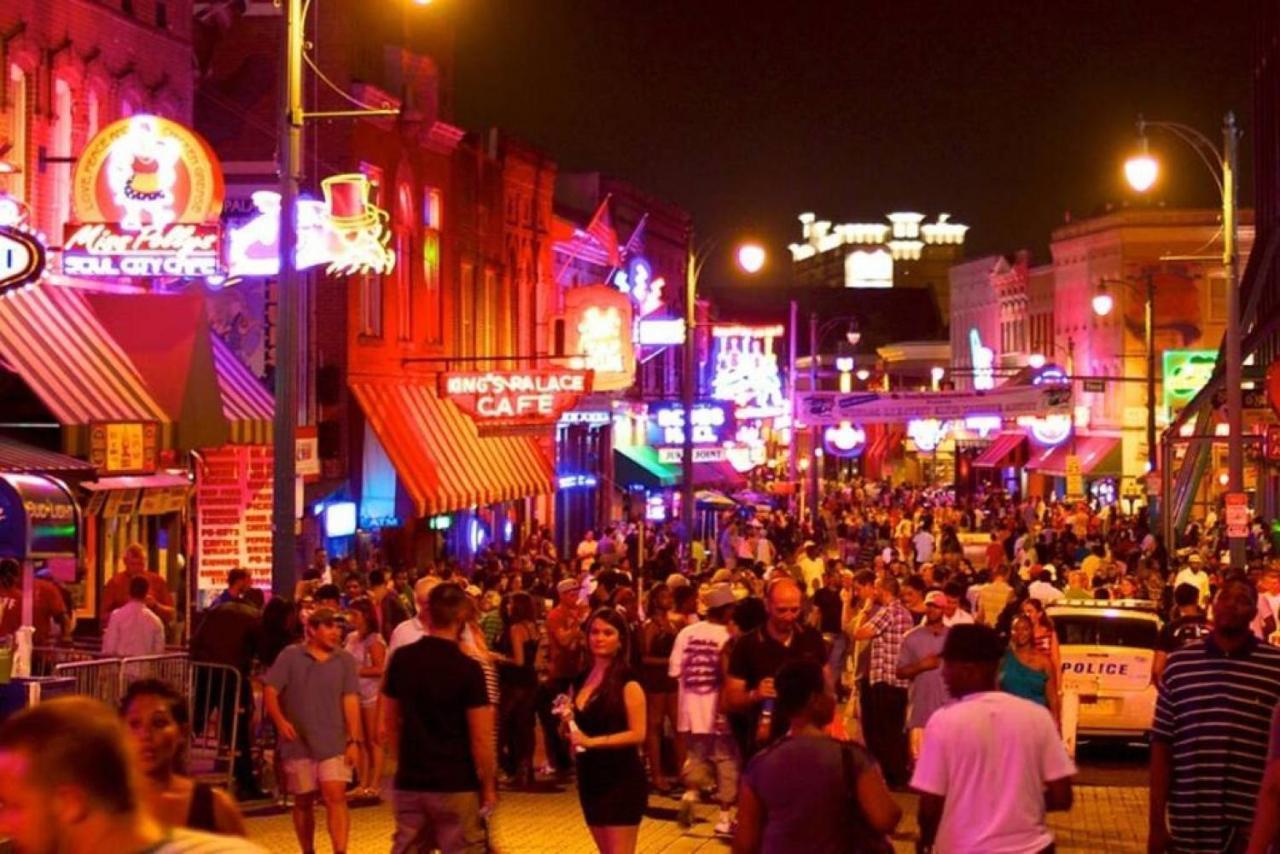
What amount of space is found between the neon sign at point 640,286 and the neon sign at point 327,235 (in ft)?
93.4

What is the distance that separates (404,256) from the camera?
130 ft

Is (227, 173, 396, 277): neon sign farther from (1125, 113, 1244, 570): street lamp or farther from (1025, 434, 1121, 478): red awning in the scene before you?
(1025, 434, 1121, 478): red awning

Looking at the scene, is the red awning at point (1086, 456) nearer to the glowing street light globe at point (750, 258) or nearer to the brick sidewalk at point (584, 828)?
the glowing street light globe at point (750, 258)

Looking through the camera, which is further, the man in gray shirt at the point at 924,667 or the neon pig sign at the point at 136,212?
the neon pig sign at the point at 136,212

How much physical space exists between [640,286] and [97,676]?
4330cm

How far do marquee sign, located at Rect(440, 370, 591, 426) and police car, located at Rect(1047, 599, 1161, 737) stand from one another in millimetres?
16599

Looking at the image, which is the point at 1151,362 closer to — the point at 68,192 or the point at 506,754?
the point at 68,192

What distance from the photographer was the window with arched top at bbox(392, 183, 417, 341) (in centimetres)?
3912

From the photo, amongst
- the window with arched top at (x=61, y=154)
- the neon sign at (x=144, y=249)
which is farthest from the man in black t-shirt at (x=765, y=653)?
the window with arched top at (x=61, y=154)

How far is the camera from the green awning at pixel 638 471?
59344 millimetres

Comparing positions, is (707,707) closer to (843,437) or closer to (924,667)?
(924,667)

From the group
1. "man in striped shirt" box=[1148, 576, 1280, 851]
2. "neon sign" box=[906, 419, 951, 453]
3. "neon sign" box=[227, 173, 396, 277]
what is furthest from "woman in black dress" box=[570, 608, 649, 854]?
"neon sign" box=[906, 419, 951, 453]

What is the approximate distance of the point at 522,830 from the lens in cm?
1708

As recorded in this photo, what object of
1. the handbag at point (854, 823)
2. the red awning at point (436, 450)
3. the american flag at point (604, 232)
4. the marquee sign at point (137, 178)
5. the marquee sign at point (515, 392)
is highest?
the american flag at point (604, 232)
